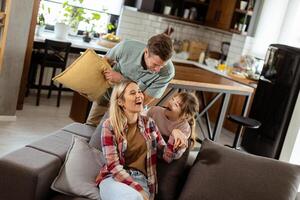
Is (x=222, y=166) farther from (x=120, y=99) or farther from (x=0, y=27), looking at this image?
(x=0, y=27)

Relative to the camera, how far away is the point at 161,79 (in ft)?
10.6

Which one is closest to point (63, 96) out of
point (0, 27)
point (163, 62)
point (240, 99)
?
point (0, 27)

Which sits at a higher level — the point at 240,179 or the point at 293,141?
the point at 240,179

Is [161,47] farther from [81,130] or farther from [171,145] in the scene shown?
[81,130]

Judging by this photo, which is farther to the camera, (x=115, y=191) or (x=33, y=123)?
(x=33, y=123)

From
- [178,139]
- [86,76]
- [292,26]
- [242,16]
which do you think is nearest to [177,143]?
[178,139]

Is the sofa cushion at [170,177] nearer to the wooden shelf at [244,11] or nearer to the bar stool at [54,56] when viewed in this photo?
the bar stool at [54,56]

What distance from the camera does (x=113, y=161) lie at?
2.41 meters

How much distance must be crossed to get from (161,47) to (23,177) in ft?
3.86

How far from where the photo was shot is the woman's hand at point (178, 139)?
251 centimetres

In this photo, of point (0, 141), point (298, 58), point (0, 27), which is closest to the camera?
point (0, 141)

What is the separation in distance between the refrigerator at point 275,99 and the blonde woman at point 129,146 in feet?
9.94

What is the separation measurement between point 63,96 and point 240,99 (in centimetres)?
264

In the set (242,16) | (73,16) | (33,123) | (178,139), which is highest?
(242,16)
